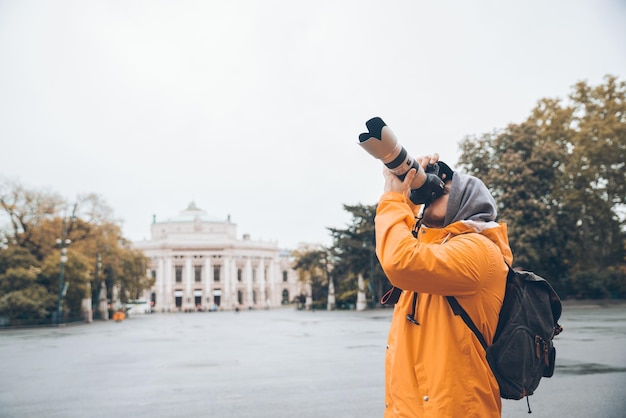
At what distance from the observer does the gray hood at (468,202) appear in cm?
233

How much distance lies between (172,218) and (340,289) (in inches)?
2847

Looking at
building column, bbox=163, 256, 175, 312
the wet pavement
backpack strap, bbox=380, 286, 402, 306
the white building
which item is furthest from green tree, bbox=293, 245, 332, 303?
backpack strap, bbox=380, 286, 402, 306

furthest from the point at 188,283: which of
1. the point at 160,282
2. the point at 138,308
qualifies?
the point at 138,308

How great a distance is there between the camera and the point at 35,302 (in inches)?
1399

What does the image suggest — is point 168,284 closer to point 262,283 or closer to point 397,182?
point 262,283

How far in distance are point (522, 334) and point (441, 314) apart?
0.33 m

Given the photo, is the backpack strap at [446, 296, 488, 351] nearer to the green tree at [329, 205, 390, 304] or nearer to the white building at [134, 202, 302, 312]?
the green tree at [329, 205, 390, 304]

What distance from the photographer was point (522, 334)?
7.05 ft

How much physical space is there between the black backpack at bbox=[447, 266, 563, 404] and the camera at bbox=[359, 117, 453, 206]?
466 mm

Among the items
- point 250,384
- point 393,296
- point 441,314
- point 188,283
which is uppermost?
point 188,283

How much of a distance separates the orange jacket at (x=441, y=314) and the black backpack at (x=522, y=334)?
4cm

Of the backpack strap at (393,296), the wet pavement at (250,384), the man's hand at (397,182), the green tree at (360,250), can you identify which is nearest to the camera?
the man's hand at (397,182)

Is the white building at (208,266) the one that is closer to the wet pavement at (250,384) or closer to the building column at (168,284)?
the building column at (168,284)

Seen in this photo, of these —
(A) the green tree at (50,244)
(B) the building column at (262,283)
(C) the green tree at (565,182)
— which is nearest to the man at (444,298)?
(C) the green tree at (565,182)
